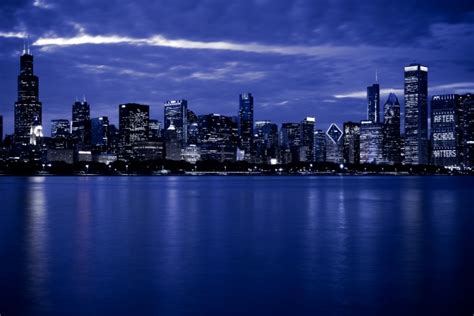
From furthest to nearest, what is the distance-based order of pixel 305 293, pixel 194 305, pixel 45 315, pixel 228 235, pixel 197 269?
pixel 228 235, pixel 197 269, pixel 305 293, pixel 194 305, pixel 45 315

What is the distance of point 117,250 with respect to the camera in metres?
25.9

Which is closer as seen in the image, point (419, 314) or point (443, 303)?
point (419, 314)

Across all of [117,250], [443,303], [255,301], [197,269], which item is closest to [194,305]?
[255,301]

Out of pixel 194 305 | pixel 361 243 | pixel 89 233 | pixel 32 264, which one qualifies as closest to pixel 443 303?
pixel 194 305

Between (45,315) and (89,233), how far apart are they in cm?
1867

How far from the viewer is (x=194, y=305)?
15875mm

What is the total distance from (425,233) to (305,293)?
18.9 meters

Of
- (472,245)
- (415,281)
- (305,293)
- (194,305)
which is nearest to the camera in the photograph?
(194,305)

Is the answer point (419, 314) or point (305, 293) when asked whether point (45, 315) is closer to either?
point (305, 293)

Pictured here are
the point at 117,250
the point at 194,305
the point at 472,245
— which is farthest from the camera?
the point at 472,245

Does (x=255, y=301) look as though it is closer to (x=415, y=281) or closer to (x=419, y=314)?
(x=419, y=314)

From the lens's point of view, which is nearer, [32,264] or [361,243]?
[32,264]

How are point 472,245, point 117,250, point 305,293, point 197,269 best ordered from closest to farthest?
point 305,293
point 197,269
point 117,250
point 472,245

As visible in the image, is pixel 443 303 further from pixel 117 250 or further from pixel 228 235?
pixel 228 235
